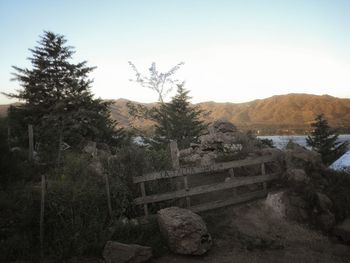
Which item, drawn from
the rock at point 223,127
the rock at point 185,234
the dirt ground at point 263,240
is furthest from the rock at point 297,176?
the rock at point 223,127

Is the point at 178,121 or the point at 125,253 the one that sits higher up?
the point at 178,121

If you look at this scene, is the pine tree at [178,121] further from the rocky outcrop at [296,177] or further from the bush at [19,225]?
the bush at [19,225]

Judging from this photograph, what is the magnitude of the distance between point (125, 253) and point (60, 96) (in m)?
22.9

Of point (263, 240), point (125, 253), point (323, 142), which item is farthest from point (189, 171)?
point (323, 142)

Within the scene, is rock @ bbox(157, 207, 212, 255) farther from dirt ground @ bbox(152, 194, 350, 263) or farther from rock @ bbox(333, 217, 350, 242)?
rock @ bbox(333, 217, 350, 242)

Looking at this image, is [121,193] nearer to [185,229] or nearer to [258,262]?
[185,229]

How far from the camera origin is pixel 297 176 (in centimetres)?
980

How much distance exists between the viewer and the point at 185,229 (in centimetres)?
696

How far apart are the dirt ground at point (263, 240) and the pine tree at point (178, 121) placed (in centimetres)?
1996

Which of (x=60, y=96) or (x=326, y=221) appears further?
(x=60, y=96)

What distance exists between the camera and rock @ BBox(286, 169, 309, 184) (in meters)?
9.71

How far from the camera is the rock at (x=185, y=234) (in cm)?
683

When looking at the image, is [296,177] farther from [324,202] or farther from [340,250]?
[340,250]

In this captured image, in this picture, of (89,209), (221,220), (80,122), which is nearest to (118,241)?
(89,209)
